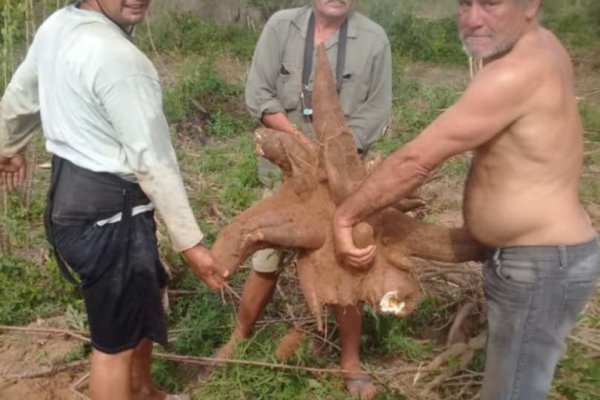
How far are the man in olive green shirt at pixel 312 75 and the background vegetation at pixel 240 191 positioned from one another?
1.25 feet

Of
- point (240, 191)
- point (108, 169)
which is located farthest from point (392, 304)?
point (240, 191)

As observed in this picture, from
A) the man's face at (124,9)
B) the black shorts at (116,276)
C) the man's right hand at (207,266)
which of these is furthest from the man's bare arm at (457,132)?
the man's face at (124,9)

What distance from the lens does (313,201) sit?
2.95 meters

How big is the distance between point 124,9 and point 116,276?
948mm

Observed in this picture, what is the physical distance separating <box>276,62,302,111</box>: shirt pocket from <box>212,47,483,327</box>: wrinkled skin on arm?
500 millimetres

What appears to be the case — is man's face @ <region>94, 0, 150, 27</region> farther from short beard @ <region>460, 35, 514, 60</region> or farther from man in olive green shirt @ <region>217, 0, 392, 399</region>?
short beard @ <region>460, 35, 514, 60</region>

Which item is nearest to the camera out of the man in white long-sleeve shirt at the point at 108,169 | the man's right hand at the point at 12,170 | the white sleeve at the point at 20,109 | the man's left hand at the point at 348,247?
the man in white long-sleeve shirt at the point at 108,169

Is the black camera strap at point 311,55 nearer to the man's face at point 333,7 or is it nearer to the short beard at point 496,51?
the man's face at point 333,7

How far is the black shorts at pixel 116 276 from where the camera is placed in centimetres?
285

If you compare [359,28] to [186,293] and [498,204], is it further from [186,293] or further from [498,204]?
[186,293]

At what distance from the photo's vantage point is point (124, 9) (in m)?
2.68

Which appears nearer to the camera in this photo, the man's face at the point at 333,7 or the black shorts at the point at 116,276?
the black shorts at the point at 116,276

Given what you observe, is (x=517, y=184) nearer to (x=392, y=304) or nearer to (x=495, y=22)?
(x=495, y=22)

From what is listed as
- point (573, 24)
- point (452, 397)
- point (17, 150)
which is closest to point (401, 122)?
point (573, 24)
